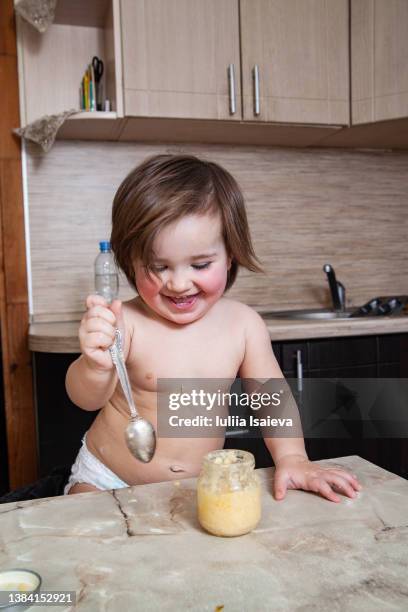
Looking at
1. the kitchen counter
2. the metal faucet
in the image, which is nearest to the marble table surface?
the kitchen counter

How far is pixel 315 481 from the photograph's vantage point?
28.0 inches

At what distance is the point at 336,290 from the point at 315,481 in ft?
4.87

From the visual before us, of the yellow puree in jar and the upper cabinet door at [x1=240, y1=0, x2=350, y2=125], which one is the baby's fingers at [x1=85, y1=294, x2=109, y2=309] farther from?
the upper cabinet door at [x1=240, y1=0, x2=350, y2=125]

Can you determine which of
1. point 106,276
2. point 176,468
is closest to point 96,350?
point 176,468

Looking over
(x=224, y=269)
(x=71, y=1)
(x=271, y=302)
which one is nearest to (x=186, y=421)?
(x=224, y=269)

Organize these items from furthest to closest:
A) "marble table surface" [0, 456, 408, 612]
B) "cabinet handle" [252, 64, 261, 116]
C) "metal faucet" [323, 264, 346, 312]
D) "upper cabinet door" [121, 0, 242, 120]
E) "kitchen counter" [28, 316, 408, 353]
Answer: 1. "metal faucet" [323, 264, 346, 312]
2. "cabinet handle" [252, 64, 261, 116]
3. "upper cabinet door" [121, 0, 242, 120]
4. "kitchen counter" [28, 316, 408, 353]
5. "marble table surface" [0, 456, 408, 612]

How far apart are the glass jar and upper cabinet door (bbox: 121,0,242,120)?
52.6 inches

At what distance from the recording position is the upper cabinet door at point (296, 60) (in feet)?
5.89

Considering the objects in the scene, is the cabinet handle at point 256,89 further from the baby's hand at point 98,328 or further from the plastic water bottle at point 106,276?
the baby's hand at point 98,328

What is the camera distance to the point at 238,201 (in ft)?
3.26

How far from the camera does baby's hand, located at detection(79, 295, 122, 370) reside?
2.35 ft

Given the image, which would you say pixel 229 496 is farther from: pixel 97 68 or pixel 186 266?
pixel 97 68

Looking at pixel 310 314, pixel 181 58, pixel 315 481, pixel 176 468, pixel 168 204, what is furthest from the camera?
pixel 310 314

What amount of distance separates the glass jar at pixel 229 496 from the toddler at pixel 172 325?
0.12 meters
